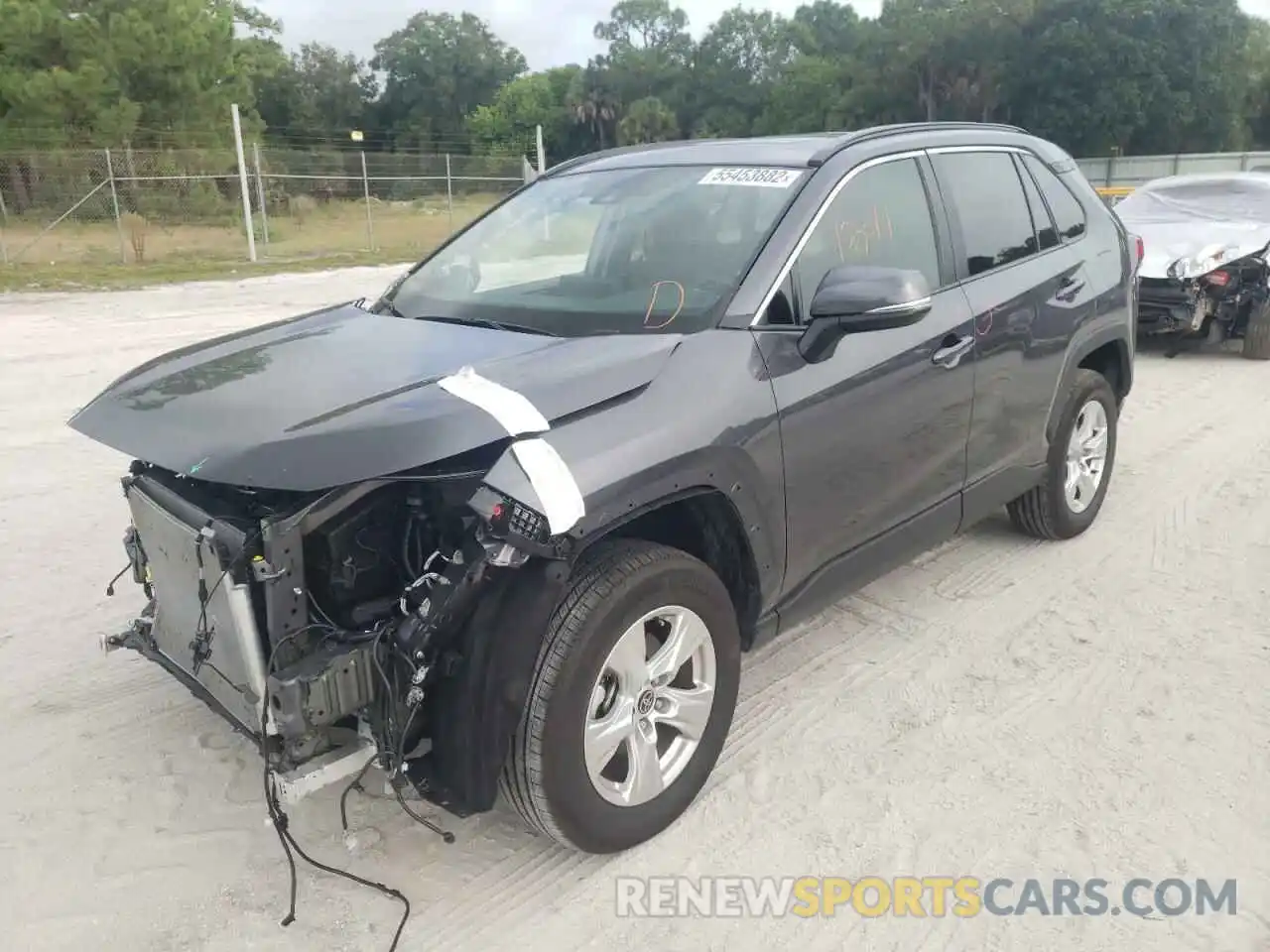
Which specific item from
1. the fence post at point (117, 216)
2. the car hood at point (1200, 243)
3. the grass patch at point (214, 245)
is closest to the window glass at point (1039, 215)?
the car hood at point (1200, 243)

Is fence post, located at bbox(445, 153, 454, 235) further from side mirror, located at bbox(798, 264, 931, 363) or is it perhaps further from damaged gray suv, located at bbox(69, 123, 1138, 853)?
side mirror, located at bbox(798, 264, 931, 363)

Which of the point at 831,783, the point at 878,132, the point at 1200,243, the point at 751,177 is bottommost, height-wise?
the point at 831,783

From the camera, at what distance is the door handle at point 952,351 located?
368cm

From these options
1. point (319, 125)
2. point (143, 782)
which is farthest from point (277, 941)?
point (319, 125)

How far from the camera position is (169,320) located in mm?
12383

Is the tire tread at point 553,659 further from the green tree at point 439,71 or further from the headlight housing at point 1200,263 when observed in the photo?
the green tree at point 439,71

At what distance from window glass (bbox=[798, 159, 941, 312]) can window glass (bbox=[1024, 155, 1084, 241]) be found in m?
1.09

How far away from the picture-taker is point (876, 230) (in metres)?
3.62

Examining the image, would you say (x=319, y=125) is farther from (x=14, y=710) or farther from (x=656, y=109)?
(x=14, y=710)

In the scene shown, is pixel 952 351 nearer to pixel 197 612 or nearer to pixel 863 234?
pixel 863 234

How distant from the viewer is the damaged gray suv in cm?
249

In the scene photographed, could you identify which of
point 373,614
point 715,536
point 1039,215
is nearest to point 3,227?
point 1039,215

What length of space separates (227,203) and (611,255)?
2158 cm

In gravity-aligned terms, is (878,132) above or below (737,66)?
below
